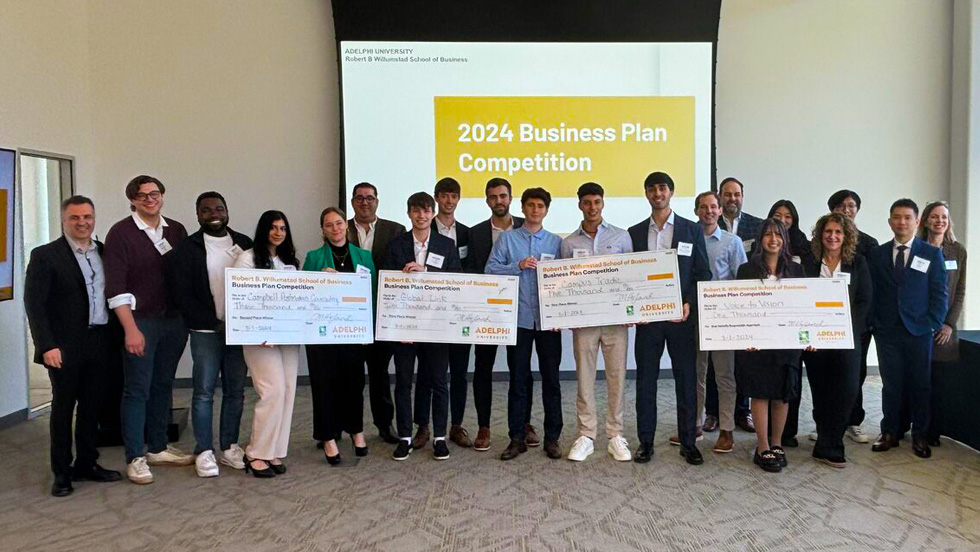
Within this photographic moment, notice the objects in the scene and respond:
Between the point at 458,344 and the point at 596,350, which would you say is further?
the point at 458,344

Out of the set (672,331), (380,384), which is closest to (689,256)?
(672,331)

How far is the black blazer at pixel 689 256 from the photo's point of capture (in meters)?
3.46

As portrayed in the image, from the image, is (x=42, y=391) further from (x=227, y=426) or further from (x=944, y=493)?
(x=944, y=493)

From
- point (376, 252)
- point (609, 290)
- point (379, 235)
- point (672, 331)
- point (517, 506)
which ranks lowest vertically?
point (517, 506)

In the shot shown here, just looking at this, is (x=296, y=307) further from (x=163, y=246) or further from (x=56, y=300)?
(x=56, y=300)

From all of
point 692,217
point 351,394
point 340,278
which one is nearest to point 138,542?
point 351,394

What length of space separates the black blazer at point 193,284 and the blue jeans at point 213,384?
5.3 inches

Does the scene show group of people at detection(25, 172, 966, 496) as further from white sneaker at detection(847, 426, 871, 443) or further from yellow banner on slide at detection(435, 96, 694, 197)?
yellow banner on slide at detection(435, 96, 694, 197)

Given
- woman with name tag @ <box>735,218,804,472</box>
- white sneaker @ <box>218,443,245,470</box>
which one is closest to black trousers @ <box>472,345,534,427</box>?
woman with name tag @ <box>735,218,804,472</box>

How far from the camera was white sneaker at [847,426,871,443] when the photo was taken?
391cm

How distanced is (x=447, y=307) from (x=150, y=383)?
1.76m

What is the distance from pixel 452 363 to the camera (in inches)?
150

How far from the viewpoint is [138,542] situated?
2.64 m

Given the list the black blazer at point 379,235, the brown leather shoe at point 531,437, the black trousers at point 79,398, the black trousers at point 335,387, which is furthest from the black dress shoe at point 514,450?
the black trousers at point 79,398
